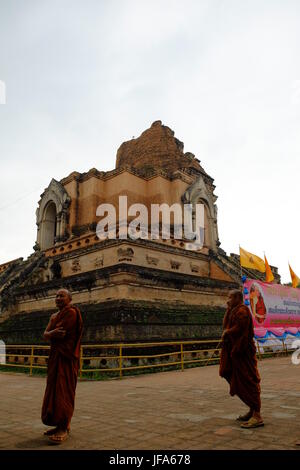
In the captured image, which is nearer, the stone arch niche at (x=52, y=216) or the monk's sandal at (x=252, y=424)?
the monk's sandal at (x=252, y=424)

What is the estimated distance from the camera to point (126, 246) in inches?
536

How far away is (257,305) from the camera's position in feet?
45.1

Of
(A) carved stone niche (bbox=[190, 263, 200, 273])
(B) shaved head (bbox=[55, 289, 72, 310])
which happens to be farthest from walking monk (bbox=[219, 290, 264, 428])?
(A) carved stone niche (bbox=[190, 263, 200, 273])

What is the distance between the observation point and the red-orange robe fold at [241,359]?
4305 millimetres

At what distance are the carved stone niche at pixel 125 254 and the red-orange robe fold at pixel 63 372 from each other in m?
8.94

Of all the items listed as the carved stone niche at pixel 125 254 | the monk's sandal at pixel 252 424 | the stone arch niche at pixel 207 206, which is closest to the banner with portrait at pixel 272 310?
the carved stone niche at pixel 125 254

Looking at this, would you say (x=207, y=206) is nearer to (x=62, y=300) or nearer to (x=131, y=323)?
(x=131, y=323)

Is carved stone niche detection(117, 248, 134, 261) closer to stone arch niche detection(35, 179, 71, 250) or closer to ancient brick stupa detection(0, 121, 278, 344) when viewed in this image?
ancient brick stupa detection(0, 121, 278, 344)

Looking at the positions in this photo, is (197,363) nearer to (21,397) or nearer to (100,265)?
(100,265)

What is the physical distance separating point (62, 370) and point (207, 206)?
739 inches

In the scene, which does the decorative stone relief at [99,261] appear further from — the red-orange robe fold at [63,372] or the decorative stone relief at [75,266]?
the red-orange robe fold at [63,372]

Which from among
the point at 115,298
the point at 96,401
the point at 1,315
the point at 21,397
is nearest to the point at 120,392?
the point at 96,401

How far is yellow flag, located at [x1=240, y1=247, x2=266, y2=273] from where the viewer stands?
15841 mm

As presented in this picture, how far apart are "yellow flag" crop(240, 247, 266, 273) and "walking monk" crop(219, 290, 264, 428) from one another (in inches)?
450
